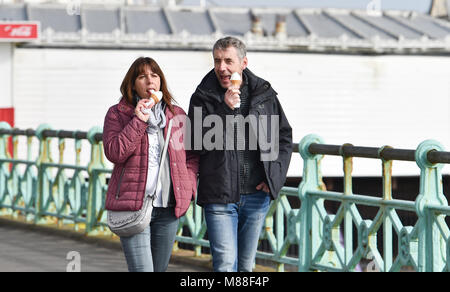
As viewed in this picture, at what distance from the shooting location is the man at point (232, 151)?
224 inches

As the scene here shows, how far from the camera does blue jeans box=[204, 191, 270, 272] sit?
576 centimetres

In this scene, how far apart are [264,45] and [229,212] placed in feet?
97.1

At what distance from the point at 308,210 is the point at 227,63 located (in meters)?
3.30

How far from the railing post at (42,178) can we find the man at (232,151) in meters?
7.95

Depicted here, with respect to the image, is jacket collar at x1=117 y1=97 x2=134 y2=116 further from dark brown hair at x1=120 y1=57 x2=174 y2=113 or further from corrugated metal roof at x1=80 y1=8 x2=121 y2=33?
corrugated metal roof at x1=80 y1=8 x2=121 y2=33

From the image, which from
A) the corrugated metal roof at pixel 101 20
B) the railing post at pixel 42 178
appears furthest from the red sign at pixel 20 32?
the railing post at pixel 42 178

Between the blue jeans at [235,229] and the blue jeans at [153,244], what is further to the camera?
the blue jeans at [235,229]

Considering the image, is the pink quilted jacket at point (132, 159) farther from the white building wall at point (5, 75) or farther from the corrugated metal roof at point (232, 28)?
the corrugated metal roof at point (232, 28)

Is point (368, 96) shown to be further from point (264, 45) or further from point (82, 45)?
point (82, 45)

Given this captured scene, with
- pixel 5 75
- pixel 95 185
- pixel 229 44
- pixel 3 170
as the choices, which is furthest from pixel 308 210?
pixel 5 75

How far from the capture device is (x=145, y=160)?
555 centimetres

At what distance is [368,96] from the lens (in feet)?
119

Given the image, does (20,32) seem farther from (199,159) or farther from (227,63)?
(227,63)
